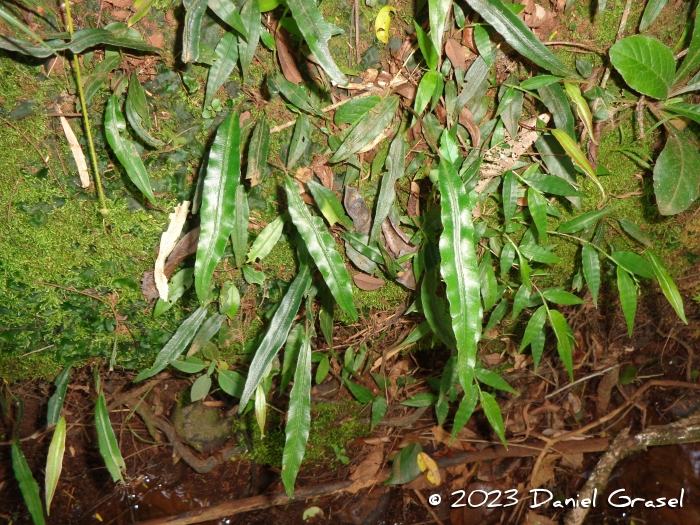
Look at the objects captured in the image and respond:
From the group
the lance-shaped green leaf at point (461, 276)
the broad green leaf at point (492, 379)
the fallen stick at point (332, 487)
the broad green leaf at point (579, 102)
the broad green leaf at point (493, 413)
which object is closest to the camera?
the lance-shaped green leaf at point (461, 276)

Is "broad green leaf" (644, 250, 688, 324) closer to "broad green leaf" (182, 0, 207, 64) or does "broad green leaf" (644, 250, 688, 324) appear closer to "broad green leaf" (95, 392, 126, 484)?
"broad green leaf" (182, 0, 207, 64)

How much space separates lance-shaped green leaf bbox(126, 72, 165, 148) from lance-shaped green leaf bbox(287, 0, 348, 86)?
1.32 feet

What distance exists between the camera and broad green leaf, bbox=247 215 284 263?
1193 millimetres

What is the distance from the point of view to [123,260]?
4.01ft

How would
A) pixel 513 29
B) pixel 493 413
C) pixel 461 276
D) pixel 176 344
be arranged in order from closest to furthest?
pixel 461 276 → pixel 513 29 → pixel 176 344 → pixel 493 413

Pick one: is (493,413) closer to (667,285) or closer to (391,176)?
(667,285)

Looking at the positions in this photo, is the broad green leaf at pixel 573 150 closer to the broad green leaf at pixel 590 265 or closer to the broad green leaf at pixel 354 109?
the broad green leaf at pixel 590 265

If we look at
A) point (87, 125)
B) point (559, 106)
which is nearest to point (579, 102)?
point (559, 106)

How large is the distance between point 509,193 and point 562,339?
1.40 feet

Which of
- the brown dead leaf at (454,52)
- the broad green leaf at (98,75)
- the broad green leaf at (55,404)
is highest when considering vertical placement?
the broad green leaf at (98,75)

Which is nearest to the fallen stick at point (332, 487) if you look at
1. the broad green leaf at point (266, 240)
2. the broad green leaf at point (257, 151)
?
the broad green leaf at point (266, 240)

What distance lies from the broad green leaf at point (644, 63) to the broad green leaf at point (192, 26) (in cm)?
89

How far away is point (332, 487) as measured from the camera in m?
1.88

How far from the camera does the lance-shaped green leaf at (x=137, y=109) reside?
40.9 inches
